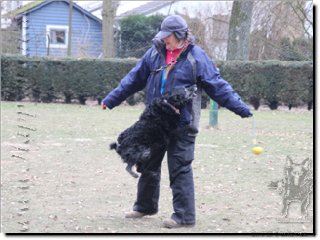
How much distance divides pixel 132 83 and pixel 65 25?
1172 centimetres

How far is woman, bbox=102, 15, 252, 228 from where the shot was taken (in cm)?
524

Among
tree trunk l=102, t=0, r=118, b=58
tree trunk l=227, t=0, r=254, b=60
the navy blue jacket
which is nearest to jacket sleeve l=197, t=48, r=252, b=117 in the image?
the navy blue jacket

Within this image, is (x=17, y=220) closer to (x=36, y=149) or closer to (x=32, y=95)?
(x=36, y=149)

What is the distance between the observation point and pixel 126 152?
526cm

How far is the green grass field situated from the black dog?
2.27 ft

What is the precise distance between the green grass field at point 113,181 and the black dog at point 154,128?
691mm

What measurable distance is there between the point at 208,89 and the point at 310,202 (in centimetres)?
183

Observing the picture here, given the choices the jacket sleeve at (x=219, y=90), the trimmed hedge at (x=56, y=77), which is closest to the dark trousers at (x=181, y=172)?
the jacket sleeve at (x=219, y=90)

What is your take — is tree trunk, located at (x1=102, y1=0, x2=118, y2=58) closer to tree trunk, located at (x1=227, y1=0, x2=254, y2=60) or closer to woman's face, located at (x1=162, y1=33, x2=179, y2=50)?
tree trunk, located at (x1=227, y1=0, x2=254, y2=60)

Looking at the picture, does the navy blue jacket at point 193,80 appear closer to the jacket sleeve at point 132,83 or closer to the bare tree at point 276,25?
the jacket sleeve at point 132,83

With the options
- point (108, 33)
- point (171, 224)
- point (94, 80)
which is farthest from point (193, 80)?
point (94, 80)

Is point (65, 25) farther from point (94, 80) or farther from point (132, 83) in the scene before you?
point (132, 83)

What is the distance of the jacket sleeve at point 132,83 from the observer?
18.1ft

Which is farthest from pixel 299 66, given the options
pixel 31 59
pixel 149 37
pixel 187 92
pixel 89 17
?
pixel 187 92
